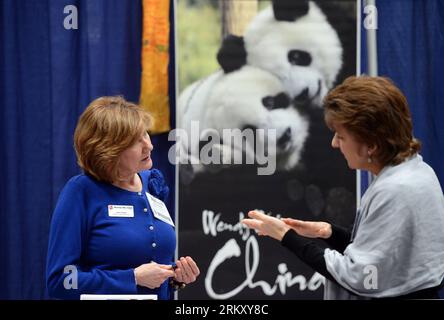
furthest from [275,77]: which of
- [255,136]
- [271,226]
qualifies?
[271,226]

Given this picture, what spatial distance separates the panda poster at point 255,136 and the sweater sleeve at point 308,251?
4.55 feet

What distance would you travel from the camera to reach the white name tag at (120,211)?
6.11 ft

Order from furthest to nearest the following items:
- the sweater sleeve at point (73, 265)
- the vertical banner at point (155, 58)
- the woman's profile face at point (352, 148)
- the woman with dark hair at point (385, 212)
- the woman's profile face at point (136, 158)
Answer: the vertical banner at point (155, 58), the woman's profile face at point (136, 158), the sweater sleeve at point (73, 265), the woman's profile face at point (352, 148), the woman with dark hair at point (385, 212)

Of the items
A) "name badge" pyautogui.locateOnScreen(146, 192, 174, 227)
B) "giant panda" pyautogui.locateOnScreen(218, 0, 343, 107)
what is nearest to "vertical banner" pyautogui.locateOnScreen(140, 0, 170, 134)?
"giant panda" pyautogui.locateOnScreen(218, 0, 343, 107)

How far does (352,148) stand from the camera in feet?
5.21

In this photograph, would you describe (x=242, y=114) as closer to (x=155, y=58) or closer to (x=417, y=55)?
(x=155, y=58)

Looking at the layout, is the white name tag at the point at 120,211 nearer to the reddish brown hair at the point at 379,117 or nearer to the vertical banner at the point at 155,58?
the reddish brown hair at the point at 379,117

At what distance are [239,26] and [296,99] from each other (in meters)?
0.45

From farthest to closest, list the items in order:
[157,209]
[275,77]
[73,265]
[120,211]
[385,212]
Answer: [275,77]
[157,209]
[120,211]
[73,265]
[385,212]

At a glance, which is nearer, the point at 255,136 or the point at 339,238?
the point at 339,238

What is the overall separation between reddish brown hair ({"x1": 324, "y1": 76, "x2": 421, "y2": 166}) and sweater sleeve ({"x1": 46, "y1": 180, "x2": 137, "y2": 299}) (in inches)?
31.0

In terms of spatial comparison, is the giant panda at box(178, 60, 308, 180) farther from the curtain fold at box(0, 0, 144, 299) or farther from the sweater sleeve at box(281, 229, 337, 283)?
the sweater sleeve at box(281, 229, 337, 283)

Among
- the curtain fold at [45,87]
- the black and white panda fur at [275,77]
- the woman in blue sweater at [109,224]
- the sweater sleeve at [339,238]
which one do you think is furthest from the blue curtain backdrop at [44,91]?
the sweater sleeve at [339,238]

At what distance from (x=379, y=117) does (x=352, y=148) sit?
116mm
